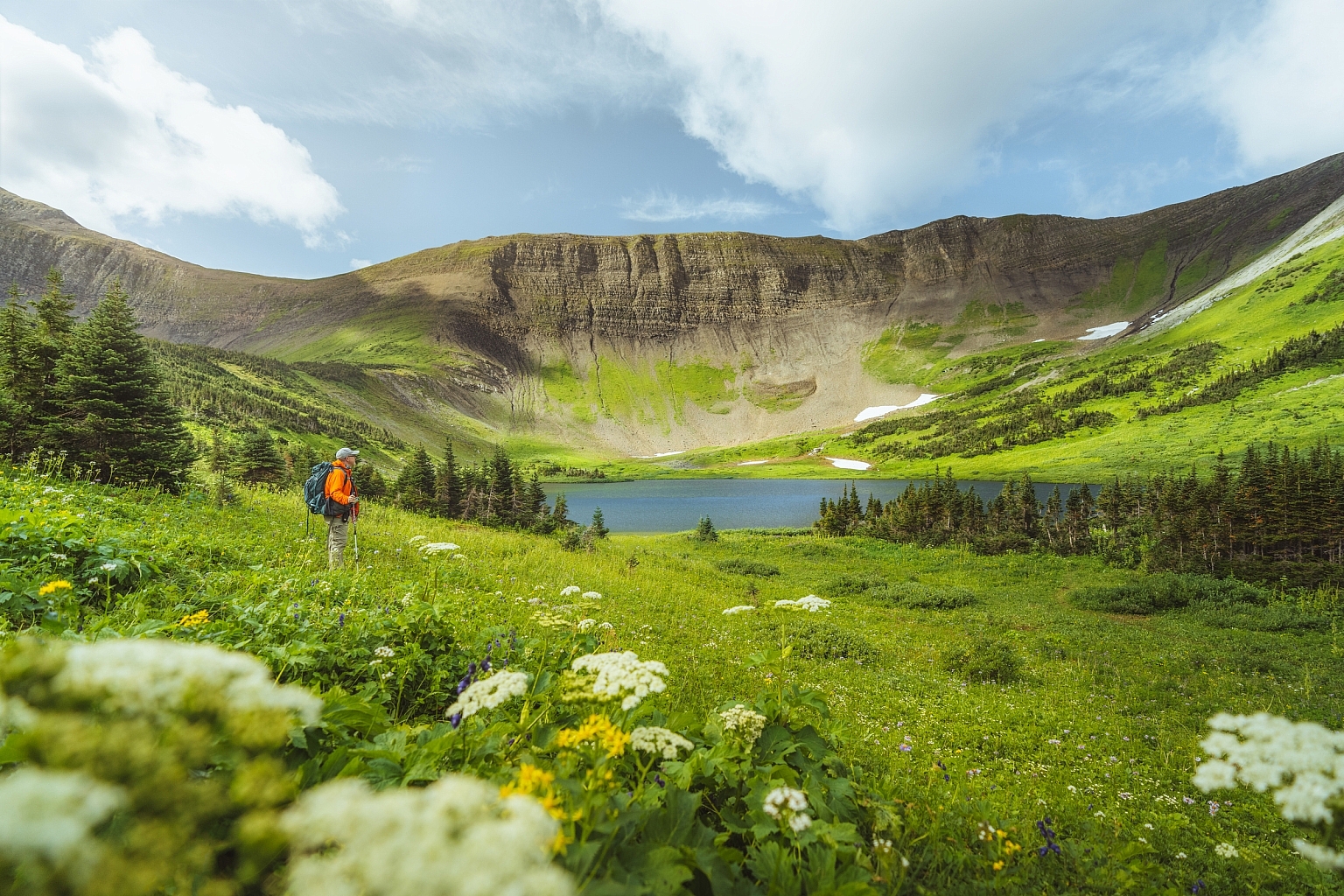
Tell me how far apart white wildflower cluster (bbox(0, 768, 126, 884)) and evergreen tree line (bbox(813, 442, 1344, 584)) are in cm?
3256

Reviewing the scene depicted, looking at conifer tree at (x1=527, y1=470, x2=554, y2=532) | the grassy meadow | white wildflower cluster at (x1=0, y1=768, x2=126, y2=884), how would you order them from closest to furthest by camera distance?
white wildflower cluster at (x1=0, y1=768, x2=126, y2=884)
the grassy meadow
conifer tree at (x1=527, y1=470, x2=554, y2=532)

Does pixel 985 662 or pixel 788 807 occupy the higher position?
pixel 788 807

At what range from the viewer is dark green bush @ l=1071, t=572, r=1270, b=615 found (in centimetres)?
1900

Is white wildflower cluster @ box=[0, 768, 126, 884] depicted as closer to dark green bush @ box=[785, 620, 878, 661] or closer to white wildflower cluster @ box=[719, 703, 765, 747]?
white wildflower cluster @ box=[719, 703, 765, 747]

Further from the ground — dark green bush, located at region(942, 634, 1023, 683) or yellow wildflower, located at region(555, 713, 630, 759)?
yellow wildflower, located at region(555, 713, 630, 759)

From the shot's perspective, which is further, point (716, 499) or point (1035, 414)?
point (1035, 414)

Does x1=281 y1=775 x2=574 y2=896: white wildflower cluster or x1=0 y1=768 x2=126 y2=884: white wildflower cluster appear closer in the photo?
x1=0 y1=768 x2=126 y2=884: white wildflower cluster

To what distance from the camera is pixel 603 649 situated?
6738mm

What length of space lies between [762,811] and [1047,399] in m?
176

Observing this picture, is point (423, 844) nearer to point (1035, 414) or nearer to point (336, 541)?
point (336, 541)

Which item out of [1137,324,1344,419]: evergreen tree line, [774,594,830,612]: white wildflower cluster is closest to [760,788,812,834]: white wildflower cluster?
[774,594,830,612]: white wildflower cluster

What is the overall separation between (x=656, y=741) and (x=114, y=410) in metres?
21.0

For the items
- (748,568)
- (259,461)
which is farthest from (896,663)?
(259,461)

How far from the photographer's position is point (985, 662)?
12.1m
